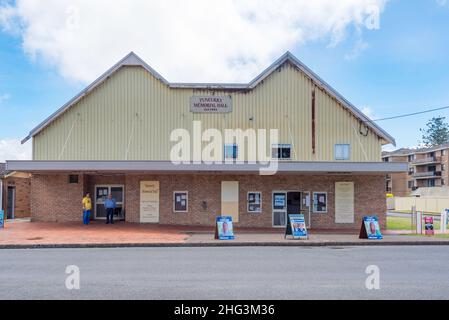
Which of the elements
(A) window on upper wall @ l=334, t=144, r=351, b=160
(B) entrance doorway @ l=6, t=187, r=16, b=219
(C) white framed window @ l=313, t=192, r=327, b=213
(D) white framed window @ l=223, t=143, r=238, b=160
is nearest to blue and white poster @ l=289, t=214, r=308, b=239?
(C) white framed window @ l=313, t=192, r=327, b=213

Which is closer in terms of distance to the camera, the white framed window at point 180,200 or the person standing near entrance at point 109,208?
the person standing near entrance at point 109,208

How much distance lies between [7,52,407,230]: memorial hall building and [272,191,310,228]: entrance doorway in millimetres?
53

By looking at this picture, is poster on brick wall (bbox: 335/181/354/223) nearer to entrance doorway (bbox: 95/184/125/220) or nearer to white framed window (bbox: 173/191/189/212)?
white framed window (bbox: 173/191/189/212)

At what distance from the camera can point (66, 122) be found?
24.1m

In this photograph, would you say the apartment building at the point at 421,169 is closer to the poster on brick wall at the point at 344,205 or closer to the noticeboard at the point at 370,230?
the poster on brick wall at the point at 344,205

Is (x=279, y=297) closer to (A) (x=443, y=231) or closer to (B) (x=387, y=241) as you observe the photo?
(B) (x=387, y=241)

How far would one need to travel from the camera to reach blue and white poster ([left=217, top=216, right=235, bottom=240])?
17359 millimetres

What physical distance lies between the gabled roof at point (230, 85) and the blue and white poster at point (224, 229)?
29.6ft

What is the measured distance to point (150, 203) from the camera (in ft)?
76.4

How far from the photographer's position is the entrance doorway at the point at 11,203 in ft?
92.4

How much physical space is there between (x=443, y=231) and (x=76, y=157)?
63.1 feet

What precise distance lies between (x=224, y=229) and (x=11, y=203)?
17731 millimetres

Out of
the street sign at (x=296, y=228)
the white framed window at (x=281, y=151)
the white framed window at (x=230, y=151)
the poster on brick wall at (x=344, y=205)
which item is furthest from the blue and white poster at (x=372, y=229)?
the white framed window at (x=230, y=151)

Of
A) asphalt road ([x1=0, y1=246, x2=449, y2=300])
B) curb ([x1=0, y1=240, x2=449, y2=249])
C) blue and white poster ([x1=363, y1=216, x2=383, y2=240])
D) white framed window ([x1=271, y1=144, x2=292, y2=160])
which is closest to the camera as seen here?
asphalt road ([x1=0, y1=246, x2=449, y2=300])
